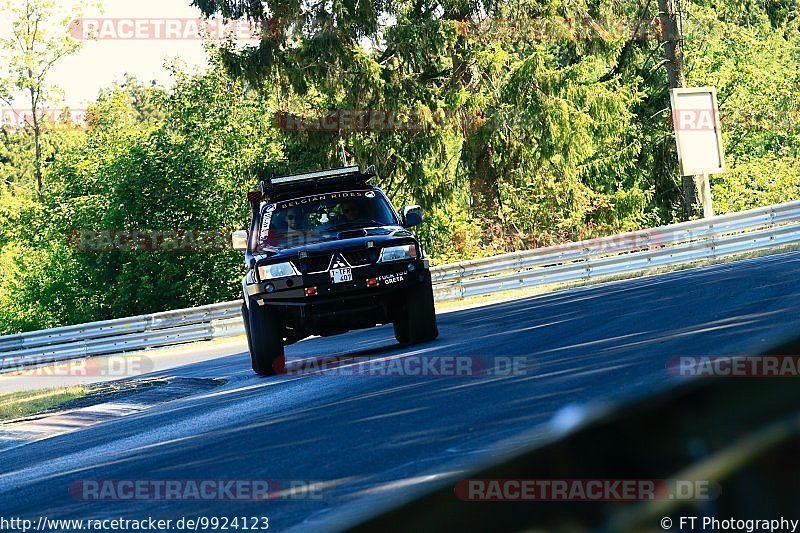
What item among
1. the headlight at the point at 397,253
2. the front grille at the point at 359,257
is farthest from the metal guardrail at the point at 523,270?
the front grille at the point at 359,257

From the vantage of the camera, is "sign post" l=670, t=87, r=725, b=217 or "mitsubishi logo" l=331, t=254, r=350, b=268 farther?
"sign post" l=670, t=87, r=725, b=217

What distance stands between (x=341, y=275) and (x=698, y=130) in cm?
1498

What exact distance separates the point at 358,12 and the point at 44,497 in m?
29.2

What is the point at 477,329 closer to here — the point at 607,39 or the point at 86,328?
the point at 86,328

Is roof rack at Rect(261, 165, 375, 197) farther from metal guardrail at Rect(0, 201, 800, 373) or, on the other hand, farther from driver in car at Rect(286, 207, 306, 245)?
metal guardrail at Rect(0, 201, 800, 373)

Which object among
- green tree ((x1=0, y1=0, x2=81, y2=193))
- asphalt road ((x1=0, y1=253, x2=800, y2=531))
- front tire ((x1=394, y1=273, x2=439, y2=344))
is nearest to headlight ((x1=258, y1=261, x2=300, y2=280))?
asphalt road ((x1=0, y1=253, x2=800, y2=531))

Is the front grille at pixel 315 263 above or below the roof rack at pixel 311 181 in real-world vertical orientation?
below

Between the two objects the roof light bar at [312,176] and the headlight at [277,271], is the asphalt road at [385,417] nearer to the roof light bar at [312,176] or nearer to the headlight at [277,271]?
the headlight at [277,271]

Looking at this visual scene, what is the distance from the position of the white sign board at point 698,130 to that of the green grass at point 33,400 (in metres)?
14.3

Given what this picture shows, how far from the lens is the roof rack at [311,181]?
1507cm

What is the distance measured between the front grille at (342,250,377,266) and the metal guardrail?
1345 centimetres

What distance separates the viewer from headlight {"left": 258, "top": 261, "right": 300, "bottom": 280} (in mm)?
13336

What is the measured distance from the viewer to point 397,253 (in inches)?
534

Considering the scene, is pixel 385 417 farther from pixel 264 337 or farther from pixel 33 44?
pixel 33 44
